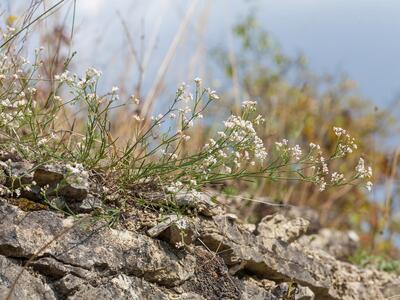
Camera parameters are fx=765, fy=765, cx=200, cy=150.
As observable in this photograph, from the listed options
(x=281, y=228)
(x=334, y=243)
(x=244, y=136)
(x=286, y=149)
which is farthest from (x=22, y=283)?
(x=334, y=243)

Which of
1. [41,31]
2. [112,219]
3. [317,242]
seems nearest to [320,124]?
[317,242]

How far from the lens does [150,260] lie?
305 cm

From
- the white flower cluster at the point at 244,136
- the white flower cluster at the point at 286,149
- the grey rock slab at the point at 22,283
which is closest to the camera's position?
the grey rock slab at the point at 22,283

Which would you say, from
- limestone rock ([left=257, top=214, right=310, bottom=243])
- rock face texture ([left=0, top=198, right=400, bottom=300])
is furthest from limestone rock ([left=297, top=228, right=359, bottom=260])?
rock face texture ([left=0, top=198, right=400, bottom=300])

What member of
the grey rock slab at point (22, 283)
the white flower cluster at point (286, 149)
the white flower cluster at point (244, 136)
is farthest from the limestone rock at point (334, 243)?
the grey rock slab at point (22, 283)

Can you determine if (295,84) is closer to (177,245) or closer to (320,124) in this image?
(320,124)

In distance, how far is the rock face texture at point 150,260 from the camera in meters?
2.74

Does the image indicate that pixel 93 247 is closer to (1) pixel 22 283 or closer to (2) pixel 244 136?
(1) pixel 22 283

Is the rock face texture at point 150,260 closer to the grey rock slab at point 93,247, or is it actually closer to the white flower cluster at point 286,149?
the grey rock slab at point 93,247

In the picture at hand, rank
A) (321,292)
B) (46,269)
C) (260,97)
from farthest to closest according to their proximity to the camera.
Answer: (260,97), (321,292), (46,269)

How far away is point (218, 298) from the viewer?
3.26m

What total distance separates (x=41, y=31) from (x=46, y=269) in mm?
2064

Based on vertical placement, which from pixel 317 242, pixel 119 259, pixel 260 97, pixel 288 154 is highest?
pixel 260 97

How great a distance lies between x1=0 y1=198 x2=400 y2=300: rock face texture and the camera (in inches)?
108
